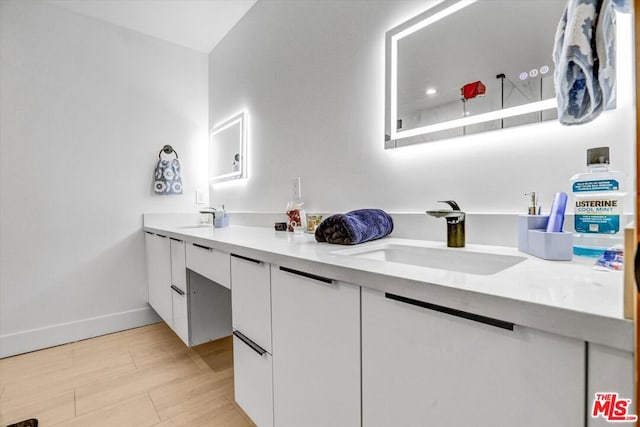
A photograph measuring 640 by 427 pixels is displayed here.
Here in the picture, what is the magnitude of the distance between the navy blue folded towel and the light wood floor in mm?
906

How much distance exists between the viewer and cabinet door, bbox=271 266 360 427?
66 centimetres

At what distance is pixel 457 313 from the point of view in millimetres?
479

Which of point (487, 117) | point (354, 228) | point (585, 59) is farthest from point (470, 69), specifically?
point (354, 228)

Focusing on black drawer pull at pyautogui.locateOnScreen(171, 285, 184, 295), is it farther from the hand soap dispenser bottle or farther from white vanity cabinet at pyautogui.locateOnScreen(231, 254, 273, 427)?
the hand soap dispenser bottle

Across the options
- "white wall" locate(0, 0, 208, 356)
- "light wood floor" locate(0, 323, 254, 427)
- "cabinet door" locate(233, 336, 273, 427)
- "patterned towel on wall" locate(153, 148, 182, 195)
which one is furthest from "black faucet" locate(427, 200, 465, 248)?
"white wall" locate(0, 0, 208, 356)

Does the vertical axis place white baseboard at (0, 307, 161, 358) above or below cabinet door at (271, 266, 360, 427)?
below

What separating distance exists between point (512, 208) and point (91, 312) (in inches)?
106

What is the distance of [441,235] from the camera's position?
1073 mm

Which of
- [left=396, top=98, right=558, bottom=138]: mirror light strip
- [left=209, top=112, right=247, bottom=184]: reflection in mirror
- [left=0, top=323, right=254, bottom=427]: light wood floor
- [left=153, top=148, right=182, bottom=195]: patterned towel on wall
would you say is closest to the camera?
[left=396, top=98, right=558, bottom=138]: mirror light strip

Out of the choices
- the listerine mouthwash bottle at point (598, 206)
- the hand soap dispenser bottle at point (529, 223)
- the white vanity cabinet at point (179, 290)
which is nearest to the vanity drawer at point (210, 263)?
the white vanity cabinet at point (179, 290)

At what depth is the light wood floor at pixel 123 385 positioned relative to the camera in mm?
1302

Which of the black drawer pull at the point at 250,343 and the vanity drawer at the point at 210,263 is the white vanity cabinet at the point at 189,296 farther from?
the black drawer pull at the point at 250,343

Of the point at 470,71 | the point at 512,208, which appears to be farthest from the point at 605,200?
the point at 470,71

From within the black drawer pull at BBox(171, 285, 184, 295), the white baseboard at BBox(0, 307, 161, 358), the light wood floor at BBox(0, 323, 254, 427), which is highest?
the black drawer pull at BBox(171, 285, 184, 295)
